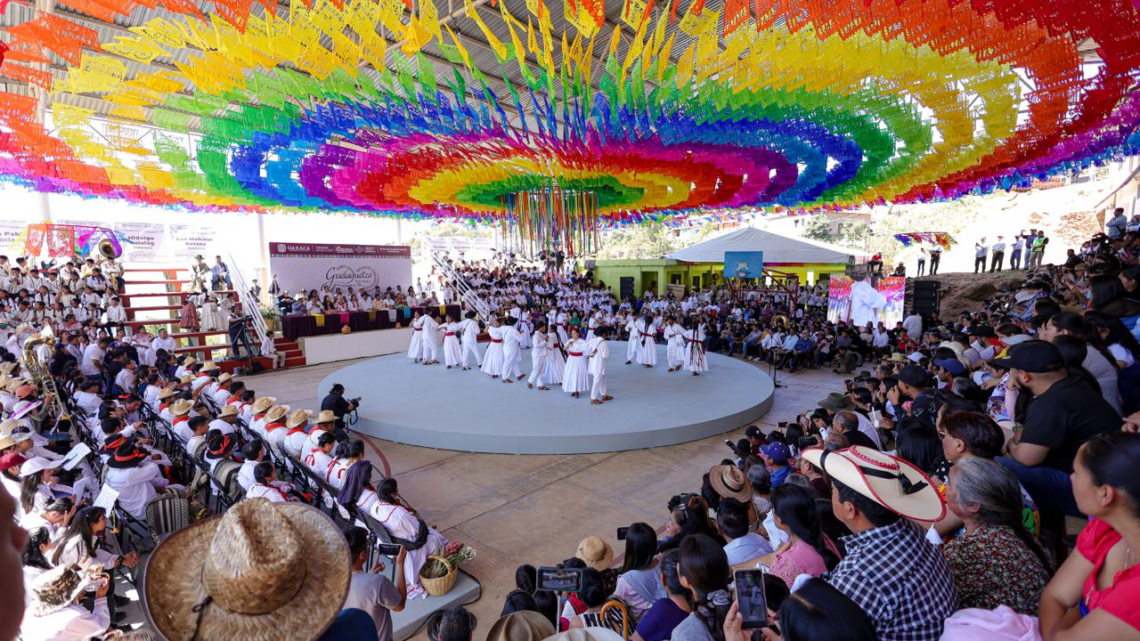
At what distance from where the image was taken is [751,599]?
5.64 ft

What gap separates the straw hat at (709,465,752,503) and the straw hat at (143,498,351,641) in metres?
2.85

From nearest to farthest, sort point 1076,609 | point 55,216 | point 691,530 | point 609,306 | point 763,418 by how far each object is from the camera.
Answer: point 1076,609, point 691,530, point 763,418, point 55,216, point 609,306

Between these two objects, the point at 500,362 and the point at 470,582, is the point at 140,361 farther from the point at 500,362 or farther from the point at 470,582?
the point at 470,582

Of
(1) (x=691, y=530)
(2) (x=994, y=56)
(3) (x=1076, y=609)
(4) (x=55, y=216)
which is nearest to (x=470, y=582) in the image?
(1) (x=691, y=530)

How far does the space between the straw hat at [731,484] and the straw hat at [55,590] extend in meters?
3.88

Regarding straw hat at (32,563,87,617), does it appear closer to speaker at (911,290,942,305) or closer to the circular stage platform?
the circular stage platform

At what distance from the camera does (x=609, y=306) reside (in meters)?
21.4

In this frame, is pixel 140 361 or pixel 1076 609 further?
pixel 140 361

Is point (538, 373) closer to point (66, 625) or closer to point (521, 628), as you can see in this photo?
point (66, 625)

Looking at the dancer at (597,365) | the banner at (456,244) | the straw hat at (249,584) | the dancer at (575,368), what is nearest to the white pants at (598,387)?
the dancer at (597,365)

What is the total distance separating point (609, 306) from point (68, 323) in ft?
52.0

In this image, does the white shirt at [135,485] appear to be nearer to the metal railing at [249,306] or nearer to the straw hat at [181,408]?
the straw hat at [181,408]

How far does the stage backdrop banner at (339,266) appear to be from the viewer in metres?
16.9

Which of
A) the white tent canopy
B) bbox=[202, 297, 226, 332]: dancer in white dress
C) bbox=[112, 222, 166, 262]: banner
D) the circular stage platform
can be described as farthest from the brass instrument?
the white tent canopy
